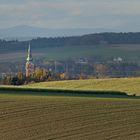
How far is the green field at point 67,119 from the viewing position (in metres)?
19.5

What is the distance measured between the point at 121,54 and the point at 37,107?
15825 centimetres

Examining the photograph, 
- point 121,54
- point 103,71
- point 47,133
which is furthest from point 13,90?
point 121,54

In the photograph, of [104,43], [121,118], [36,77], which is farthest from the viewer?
[104,43]

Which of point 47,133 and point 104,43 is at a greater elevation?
point 104,43

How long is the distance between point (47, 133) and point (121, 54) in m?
164

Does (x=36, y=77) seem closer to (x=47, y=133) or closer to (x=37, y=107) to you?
(x=37, y=107)

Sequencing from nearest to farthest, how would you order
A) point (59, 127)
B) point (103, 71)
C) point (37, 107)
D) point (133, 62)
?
point (59, 127) → point (37, 107) → point (103, 71) → point (133, 62)

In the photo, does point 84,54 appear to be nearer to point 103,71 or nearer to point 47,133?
point 103,71

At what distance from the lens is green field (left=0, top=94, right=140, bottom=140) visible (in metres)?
19.5

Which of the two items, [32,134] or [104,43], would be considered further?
[104,43]

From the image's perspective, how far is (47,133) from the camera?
→ 1972 centimetres

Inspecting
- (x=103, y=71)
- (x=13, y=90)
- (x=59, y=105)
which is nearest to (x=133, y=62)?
(x=103, y=71)

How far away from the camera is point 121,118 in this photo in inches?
914

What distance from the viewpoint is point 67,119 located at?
74.3 feet
